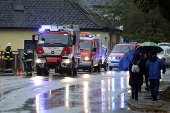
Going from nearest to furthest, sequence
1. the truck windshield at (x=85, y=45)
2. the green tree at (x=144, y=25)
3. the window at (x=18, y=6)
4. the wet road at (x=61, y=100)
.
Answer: the wet road at (x=61, y=100) < the truck windshield at (x=85, y=45) < the window at (x=18, y=6) < the green tree at (x=144, y=25)

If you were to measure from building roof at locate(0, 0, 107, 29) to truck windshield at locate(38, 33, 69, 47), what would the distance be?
1719 cm

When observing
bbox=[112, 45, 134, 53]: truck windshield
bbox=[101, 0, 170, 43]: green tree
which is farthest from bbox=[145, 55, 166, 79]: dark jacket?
bbox=[101, 0, 170, 43]: green tree

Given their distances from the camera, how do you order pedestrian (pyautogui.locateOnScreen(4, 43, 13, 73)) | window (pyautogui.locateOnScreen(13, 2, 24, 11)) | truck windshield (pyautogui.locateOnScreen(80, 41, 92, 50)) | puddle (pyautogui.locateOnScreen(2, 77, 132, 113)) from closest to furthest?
puddle (pyautogui.locateOnScreen(2, 77, 132, 113))
pedestrian (pyautogui.locateOnScreen(4, 43, 13, 73))
truck windshield (pyautogui.locateOnScreen(80, 41, 92, 50))
window (pyautogui.locateOnScreen(13, 2, 24, 11))

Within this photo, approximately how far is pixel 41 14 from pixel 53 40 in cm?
1876

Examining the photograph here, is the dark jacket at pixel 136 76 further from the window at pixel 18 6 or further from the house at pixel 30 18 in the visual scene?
the window at pixel 18 6

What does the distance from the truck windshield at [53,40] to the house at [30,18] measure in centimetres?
1719

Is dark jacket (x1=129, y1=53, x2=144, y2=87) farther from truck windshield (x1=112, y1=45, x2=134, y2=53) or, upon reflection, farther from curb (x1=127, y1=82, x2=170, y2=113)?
truck windshield (x1=112, y1=45, x2=134, y2=53)

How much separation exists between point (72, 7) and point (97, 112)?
115 feet

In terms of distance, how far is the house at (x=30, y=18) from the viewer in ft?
144

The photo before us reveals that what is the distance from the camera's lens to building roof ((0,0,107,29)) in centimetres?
4388

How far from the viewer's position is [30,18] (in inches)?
1745

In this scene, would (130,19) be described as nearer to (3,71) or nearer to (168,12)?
(3,71)

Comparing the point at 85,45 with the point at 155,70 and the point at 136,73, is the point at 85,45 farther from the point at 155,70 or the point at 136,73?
the point at 155,70

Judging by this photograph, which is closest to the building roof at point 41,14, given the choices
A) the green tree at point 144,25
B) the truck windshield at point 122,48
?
the green tree at point 144,25
